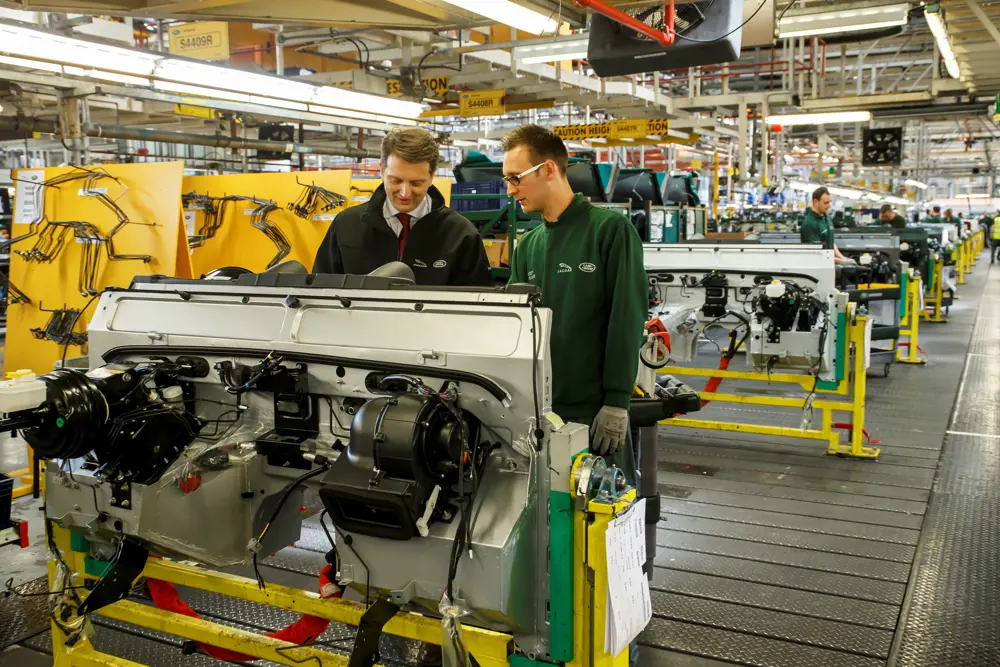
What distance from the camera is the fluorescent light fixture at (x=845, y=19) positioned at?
17.0 ft

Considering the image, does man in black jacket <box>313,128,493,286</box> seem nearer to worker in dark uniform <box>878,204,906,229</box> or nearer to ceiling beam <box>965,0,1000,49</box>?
ceiling beam <box>965,0,1000,49</box>

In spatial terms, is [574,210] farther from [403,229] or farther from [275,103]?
[275,103]

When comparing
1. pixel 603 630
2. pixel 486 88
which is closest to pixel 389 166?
pixel 603 630

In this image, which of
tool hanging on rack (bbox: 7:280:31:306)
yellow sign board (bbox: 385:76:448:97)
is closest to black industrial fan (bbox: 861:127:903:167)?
yellow sign board (bbox: 385:76:448:97)

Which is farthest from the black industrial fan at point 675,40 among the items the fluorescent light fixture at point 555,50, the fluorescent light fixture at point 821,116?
the fluorescent light fixture at point 821,116

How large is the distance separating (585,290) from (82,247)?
4.41 m

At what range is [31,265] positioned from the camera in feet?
18.9

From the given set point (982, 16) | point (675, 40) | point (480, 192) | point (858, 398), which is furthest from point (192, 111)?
point (982, 16)

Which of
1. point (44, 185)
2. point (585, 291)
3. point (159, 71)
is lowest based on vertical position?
point (585, 291)

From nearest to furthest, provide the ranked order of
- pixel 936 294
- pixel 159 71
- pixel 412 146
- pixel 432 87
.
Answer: pixel 412 146 < pixel 159 71 < pixel 432 87 < pixel 936 294

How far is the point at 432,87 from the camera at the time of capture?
756 centimetres

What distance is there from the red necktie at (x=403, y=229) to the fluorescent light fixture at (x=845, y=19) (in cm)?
365

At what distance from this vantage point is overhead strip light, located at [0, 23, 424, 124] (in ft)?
12.9

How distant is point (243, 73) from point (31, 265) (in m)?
2.21
